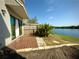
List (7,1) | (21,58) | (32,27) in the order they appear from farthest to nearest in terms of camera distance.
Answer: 1. (32,27)
2. (7,1)
3. (21,58)

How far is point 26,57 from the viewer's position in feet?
12.5

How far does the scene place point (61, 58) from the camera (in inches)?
146

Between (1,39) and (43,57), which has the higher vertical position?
(1,39)

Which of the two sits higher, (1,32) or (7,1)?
(7,1)

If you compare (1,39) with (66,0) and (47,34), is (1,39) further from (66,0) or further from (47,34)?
(66,0)

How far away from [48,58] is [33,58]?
73 centimetres

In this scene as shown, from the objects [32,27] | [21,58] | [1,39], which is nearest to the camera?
[21,58]

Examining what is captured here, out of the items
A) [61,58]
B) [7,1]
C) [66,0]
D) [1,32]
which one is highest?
[66,0]

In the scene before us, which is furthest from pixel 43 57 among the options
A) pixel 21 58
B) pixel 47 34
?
pixel 47 34

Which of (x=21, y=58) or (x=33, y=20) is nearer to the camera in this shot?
(x=21, y=58)

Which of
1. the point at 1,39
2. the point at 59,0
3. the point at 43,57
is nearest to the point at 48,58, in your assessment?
the point at 43,57

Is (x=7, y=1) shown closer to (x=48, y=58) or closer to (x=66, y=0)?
(x=48, y=58)

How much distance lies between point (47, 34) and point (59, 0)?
485 cm

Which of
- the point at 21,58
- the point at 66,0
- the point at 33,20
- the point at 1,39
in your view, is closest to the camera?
the point at 21,58
